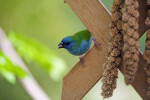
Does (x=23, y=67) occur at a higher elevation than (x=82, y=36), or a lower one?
lower

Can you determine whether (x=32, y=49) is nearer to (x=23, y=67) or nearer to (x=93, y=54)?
(x=23, y=67)

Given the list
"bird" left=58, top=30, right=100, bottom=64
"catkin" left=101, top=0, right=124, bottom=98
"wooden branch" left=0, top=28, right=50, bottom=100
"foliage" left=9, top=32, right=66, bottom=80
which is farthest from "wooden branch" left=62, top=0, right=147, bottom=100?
"wooden branch" left=0, top=28, right=50, bottom=100

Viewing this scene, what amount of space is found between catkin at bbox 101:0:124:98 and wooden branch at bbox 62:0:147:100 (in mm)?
68

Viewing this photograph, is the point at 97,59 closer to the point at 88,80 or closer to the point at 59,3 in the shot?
the point at 88,80

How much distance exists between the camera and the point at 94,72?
1501mm

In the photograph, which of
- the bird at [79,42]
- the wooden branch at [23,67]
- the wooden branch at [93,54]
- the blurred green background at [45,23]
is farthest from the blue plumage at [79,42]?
the blurred green background at [45,23]

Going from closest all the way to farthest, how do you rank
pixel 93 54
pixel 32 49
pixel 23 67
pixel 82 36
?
pixel 93 54
pixel 82 36
pixel 32 49
pixel 23 67

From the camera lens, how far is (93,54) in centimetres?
149

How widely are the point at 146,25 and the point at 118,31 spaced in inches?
3.8

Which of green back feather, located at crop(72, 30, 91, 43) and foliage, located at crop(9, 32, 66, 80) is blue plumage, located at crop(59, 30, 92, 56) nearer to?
green back feather, located at crop(72, 30, 91, 43)

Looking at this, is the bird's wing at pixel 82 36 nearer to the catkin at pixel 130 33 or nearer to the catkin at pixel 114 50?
the catkin at pixel 114 50

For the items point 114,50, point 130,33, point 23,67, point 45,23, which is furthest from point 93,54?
point 45,23

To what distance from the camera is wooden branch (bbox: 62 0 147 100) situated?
4.52 feet

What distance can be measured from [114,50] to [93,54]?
218mm
